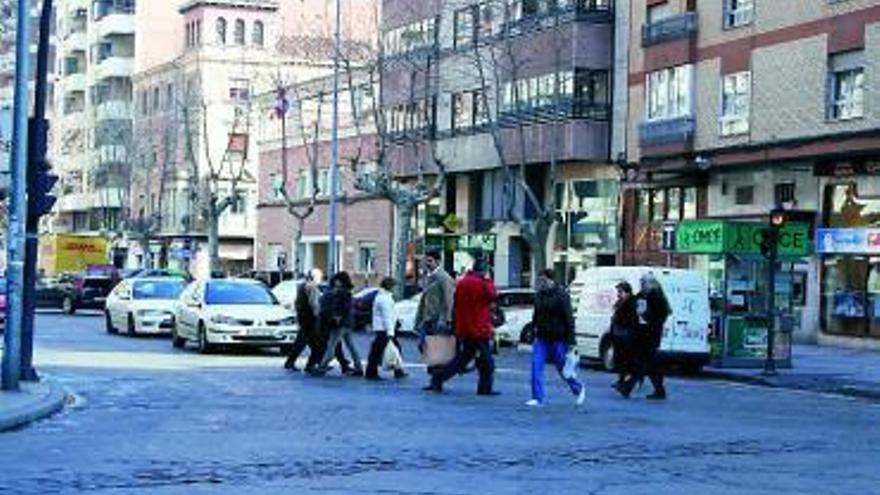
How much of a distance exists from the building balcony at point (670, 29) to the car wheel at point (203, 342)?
18750mm

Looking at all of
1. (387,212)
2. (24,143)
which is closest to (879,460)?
(24,143)

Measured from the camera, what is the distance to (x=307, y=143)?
2633 inches

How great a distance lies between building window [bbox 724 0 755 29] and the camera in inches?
1581

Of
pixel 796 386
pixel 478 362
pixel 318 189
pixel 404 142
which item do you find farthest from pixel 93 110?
pixel 478 362

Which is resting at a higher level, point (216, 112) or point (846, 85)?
point (216, 112)

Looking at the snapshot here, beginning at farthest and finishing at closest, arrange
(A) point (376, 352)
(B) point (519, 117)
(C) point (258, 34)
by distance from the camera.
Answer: (C) point (258, 34) < (B) point (519, 117) < (A) point (376, 352)

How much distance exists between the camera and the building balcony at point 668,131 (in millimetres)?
42062

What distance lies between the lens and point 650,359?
69.1 ft

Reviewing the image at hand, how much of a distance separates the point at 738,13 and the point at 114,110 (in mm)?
60098

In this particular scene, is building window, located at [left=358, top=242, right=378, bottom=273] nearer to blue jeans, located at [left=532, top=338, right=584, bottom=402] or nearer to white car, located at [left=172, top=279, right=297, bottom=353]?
white car, located at [left=172, top=279, right=297, bottom=353]

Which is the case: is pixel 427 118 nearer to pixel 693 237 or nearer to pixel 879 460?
pixel 693 237

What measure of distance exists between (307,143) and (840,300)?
33920mm

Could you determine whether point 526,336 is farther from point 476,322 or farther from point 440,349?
point 476,322

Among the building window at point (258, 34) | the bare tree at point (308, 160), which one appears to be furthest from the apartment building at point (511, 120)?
the building window at point (258, 34)
